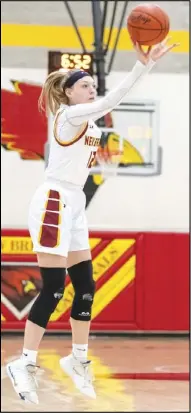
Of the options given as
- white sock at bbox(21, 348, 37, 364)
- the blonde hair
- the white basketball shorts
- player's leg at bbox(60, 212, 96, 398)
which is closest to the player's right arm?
the blonde hair

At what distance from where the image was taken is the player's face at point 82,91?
407cm

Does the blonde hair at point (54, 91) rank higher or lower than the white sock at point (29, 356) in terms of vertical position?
higher

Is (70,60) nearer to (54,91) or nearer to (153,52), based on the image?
(54,91)

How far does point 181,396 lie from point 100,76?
3.82 meters

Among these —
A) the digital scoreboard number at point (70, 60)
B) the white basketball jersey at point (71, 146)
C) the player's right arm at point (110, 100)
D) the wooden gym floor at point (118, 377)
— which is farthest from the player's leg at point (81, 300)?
the digital scoreboard number at point (70, 60)

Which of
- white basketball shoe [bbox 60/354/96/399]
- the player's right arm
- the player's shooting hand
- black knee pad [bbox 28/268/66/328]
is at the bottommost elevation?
white basketball shoe [bbox 60/354/96/399]

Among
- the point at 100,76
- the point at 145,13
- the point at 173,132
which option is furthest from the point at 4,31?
the point at 145,13

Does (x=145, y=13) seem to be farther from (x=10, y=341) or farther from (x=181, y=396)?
(x=10, y=341)

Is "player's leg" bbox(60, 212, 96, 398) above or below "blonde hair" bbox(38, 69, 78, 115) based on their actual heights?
below

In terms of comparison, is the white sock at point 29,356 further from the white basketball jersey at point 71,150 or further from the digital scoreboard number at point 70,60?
the digital scoreboard number at point 70,60

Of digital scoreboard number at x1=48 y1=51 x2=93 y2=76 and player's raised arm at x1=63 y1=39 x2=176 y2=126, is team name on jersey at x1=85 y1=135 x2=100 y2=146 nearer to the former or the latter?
player's raised arm at x1=63 y1=39 x2=176 y2=126

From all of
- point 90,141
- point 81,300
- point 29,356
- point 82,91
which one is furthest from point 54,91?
point 29,356

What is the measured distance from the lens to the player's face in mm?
4074

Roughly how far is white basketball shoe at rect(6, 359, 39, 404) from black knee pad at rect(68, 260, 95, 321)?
386 millimetres
